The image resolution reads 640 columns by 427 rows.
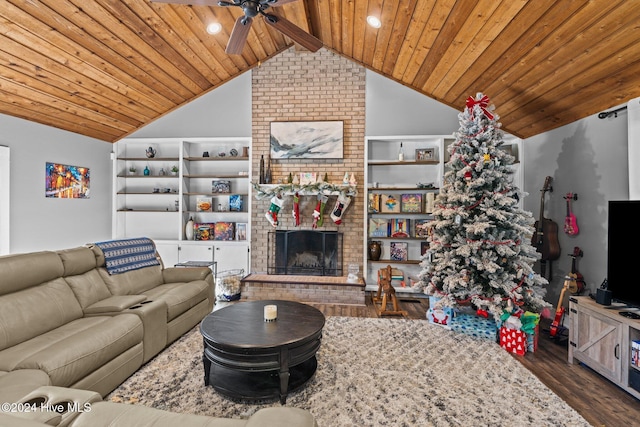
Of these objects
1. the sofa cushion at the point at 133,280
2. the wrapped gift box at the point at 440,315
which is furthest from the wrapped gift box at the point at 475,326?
the sofa cushion at the point at 133,280

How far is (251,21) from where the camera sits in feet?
8.46

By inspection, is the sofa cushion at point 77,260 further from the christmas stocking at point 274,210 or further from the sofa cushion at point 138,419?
the christmas stocking at point 274,210

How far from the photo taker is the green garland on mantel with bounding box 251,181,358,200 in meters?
4.86

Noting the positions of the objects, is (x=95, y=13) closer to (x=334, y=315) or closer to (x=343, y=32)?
(x=343, y=32)

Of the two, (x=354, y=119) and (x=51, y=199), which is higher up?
(x=354, y=119)

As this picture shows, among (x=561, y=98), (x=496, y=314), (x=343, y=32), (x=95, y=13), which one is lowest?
(x=496, y=314)

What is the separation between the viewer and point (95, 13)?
3002 mm

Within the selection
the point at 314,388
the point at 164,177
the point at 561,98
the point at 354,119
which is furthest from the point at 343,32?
the point at 314,388

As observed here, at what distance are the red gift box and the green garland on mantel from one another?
2.64 metres

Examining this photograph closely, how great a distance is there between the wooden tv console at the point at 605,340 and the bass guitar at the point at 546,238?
1093 mm

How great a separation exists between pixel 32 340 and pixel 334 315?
280 cm

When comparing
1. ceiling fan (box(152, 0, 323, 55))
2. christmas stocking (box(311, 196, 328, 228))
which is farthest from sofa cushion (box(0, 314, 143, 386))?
christmas stocking (box(311, 196, 328, 228))

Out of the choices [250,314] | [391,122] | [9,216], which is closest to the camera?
[250,314]

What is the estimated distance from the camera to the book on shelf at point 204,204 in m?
5.46
